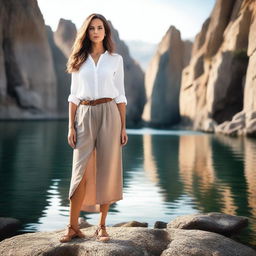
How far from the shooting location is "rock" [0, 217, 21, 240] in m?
6.01

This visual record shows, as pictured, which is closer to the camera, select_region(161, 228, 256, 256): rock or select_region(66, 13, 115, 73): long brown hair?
select_region(161, 228, 256, 256): rock

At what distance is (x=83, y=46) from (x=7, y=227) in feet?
8.78

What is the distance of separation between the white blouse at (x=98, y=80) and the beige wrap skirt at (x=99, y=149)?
0.08 meters

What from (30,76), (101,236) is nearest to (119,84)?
(101,236)

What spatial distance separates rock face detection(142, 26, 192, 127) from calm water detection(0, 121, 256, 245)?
3074 centimetres

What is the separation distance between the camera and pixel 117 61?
4.48m

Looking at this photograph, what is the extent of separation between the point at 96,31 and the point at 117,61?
309 mm

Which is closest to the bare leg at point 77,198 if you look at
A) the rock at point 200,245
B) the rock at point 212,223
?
the rock at point 200,245

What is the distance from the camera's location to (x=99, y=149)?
432 centimetres

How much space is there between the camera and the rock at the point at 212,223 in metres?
5.78

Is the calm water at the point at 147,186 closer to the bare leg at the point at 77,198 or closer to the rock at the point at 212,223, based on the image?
the rock at the point at 212,223

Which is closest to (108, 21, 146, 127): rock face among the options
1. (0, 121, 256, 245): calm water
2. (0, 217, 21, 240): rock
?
(0, 121, 256, 245): calm water

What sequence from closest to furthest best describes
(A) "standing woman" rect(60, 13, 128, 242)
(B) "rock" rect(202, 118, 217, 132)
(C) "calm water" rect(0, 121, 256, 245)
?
1. (A) "standing woman" rect(60, 13, 128, 242)
2. (C) "calm water" rect(0, 121, 256, 245)
3. (B) "rock" rect(202, 118, 217, 132)

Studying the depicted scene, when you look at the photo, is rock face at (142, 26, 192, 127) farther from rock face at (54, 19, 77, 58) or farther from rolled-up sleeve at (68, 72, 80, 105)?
rolled-up sleeve at (68, 72, 80, 105)
